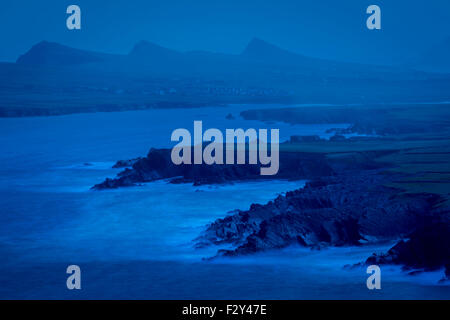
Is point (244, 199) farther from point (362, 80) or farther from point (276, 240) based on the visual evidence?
point (362, 80)

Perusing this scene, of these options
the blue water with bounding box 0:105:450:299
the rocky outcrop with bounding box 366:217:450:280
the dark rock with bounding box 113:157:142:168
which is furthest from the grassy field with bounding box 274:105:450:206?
the dark rock with bounding box 113:157:142:168

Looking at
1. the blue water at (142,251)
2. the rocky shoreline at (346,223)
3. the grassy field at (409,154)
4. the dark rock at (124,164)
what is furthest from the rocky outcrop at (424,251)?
the dark rock at (124,164)

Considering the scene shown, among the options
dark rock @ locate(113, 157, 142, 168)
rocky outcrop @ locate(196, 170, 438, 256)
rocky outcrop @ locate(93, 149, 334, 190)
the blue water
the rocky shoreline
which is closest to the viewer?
the blue water

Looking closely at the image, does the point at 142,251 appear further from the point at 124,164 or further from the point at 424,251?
the point at 124,164

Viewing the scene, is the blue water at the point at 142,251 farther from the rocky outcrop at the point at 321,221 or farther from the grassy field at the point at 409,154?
the grassy field at the point at 409,154

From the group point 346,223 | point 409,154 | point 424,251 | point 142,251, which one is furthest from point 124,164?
point 424,251

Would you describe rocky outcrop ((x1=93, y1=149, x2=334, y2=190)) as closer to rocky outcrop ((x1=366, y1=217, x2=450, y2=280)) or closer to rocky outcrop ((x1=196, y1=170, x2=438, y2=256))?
rocky outcrop ((x1=196, y1=170, x2=438, y2=256))
